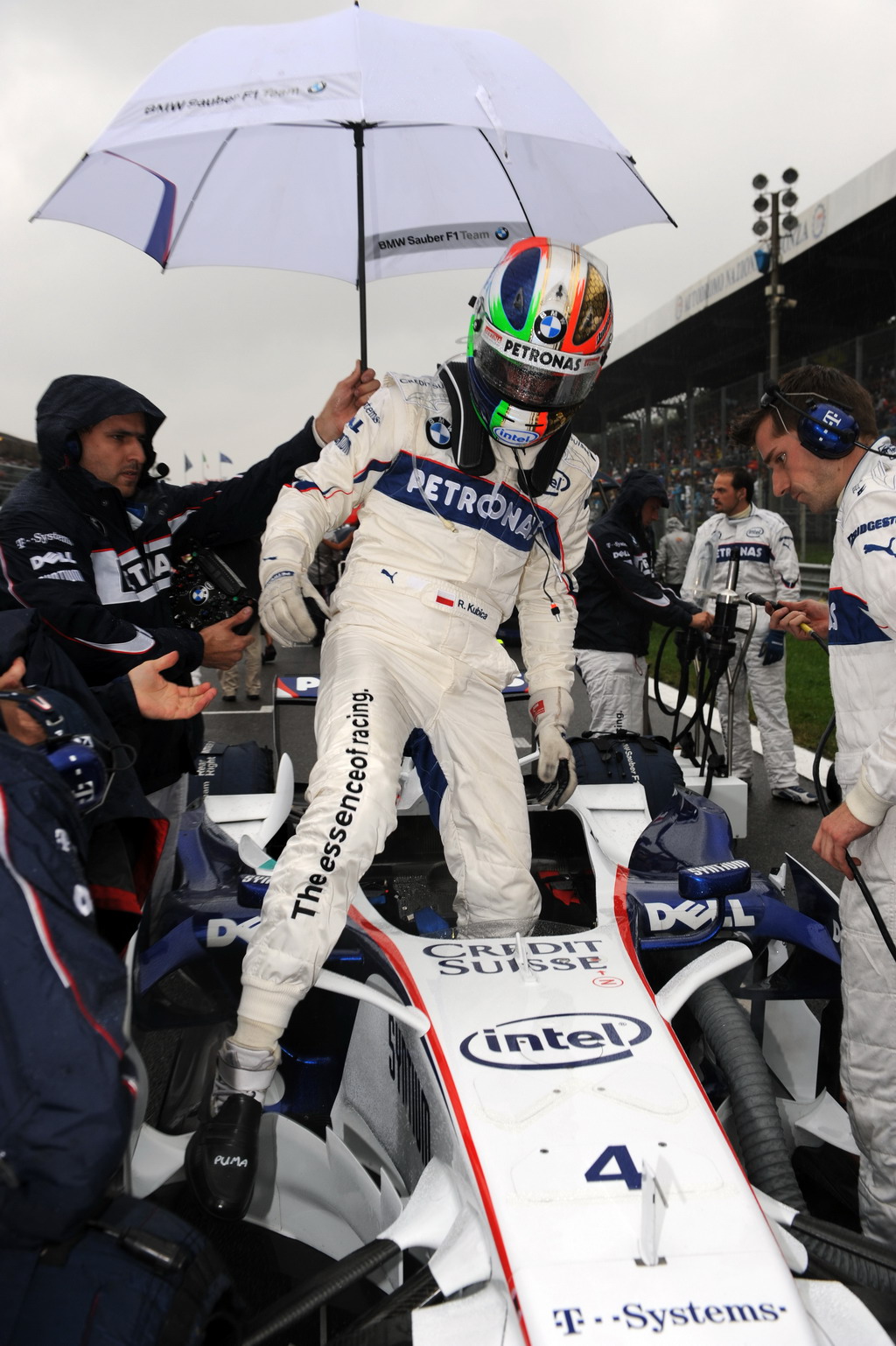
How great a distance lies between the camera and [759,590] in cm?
675

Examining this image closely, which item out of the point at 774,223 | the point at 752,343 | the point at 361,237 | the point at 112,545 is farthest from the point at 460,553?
the point at 752,343

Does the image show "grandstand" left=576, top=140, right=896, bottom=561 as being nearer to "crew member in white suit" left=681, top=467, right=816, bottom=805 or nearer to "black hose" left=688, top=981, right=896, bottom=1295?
"crew member in white suit" left=681, top=467, right=816, bottom=805

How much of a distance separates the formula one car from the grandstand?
8.63 metres

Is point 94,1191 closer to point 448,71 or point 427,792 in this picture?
point 427,792

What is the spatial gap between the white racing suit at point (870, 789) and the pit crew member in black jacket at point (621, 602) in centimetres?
344

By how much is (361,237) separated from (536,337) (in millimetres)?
1672

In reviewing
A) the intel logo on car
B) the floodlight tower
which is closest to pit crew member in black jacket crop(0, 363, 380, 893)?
the intel logo on car

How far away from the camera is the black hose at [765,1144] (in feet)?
6.20

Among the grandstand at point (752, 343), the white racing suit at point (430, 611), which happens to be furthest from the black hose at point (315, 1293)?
the grandstand at point (752, 343)

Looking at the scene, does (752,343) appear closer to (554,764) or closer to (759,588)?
(759,588)

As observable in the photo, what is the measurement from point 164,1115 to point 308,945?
1148mm

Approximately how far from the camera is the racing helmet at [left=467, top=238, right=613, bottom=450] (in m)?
2.90

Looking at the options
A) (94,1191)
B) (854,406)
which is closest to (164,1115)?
(94,1191)

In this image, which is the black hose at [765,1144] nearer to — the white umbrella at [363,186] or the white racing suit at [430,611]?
the white racing suit at [430,611]
